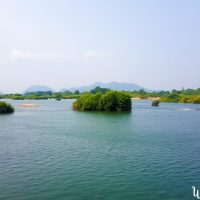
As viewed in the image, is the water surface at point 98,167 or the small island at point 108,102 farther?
the small island at point 108,102

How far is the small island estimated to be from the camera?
130762 mm

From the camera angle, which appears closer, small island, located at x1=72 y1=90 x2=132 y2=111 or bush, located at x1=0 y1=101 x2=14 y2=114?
bush, located at x1=0 y1=101 x2=14 y2=114

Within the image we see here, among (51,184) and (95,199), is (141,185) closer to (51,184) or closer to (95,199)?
(95,199)

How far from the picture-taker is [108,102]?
131000 millimetres

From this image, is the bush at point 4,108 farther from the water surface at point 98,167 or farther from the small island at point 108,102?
the water surface at point 98,167

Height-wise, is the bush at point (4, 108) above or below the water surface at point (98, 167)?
above

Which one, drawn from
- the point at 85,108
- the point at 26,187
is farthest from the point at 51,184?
the point at 85,108

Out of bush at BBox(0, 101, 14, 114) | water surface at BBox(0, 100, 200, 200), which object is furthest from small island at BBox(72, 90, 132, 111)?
water surface at BBox(0, 100, 200, 200)

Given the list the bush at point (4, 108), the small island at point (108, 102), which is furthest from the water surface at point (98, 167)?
the small island at point (108, 102)

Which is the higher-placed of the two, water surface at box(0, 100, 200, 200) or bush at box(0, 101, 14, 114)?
bush at box(0, 101, 14, 114)

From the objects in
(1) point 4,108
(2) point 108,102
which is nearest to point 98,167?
(1) point 4,108

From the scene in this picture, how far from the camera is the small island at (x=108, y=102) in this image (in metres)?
131

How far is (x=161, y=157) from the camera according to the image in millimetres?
41031

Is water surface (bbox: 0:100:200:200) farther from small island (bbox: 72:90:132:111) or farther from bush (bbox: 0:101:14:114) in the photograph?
small island (bbox: 72:90:132:111)
